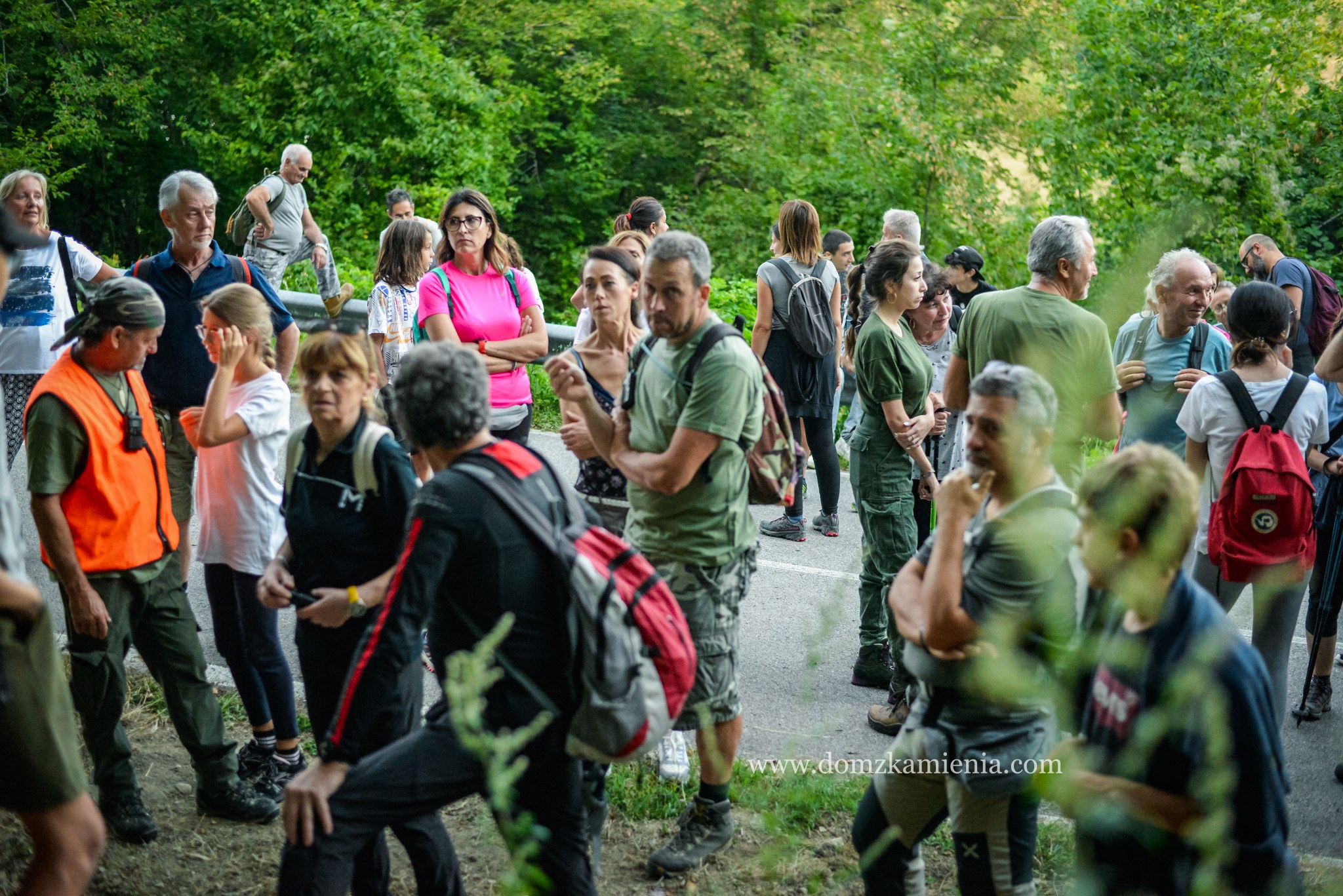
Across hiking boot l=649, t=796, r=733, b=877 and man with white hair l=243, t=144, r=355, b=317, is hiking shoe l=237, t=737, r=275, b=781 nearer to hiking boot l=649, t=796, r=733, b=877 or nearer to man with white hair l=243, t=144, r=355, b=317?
hiking boot l=649, t=796, r=733, b=877

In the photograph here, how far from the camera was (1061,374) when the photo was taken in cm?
453

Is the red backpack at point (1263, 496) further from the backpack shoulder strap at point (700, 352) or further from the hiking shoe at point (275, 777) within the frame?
the hiking shoe at point (275, 777)

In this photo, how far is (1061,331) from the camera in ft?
14.9

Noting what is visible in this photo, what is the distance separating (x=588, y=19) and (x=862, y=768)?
53.0 feet

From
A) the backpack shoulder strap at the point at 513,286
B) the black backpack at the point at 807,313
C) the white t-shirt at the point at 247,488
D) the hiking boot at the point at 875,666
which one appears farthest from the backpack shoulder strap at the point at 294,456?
the black backpack at the point at 807,313

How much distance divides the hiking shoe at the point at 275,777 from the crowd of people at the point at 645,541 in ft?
0.04

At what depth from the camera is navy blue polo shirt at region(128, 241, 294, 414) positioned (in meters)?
5.21

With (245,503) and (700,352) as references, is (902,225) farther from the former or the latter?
(245,503)

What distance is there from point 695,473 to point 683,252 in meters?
0.70

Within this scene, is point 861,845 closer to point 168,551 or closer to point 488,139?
point 168,551

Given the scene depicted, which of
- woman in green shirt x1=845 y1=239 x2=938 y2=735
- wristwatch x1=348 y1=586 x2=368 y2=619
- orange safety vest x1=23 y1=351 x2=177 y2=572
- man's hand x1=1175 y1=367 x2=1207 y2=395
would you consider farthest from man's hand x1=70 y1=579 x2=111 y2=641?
man's hand x1=1175 y1=367 x2=1207 y2=395

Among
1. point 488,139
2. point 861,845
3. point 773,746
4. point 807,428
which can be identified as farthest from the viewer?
point 488,139

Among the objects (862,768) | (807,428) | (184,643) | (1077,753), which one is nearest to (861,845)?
(1077,753)

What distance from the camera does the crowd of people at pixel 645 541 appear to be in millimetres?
2486
